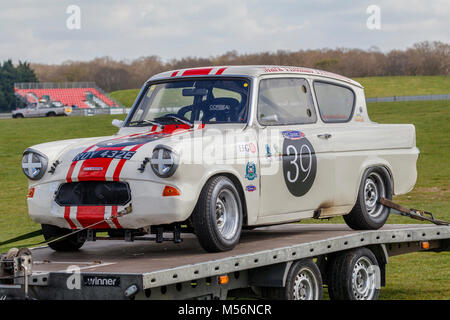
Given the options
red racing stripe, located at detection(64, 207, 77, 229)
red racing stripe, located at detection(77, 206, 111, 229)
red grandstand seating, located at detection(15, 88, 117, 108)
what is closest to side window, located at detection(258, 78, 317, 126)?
red racing stripe, located at detection(77, 206, 111, 229)

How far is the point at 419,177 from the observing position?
24000 millimetres

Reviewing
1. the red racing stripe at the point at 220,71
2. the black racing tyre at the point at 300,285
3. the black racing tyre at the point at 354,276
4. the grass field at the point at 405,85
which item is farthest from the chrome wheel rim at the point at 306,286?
the grass field at the point at 405,85

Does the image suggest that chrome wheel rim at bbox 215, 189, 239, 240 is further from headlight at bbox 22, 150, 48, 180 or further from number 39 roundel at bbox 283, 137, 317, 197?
headlight at bbox 22, 150, 48, 180

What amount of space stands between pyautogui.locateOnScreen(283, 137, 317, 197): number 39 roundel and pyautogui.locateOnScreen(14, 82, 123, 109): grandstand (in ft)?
248

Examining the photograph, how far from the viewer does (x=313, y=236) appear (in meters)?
7.56

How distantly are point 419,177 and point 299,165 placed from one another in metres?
17.3

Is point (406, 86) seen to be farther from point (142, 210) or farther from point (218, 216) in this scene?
point (142, 210)

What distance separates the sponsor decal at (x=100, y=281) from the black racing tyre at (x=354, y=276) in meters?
2.91

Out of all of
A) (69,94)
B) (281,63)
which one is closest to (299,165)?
(281,63)

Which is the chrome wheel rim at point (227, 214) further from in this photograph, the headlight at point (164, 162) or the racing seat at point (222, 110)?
the racing seat at point (222, 110)

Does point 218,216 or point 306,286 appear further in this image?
point 306,286

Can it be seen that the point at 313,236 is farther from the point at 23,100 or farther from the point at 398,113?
the point at 23,100
